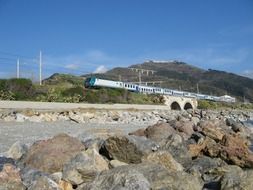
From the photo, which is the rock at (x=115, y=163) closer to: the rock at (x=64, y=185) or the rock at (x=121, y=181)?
the rock at (x=64, y=185)

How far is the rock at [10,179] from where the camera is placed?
597 cm

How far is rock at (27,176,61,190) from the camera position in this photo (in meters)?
6.25

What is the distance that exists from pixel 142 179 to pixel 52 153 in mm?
2497

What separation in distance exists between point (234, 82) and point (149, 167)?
6907 inches

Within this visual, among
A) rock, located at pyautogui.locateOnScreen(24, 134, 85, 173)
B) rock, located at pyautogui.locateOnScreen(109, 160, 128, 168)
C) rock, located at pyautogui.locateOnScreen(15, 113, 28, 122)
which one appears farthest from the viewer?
rock, located at pyautogui.locateOnScreen(15, 113, 28, 122)

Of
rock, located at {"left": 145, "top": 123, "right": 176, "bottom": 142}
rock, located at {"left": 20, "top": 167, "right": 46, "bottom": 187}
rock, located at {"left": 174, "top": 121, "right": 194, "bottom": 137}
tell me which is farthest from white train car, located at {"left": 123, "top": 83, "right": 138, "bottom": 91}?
rock, located at {"left": 20, "top": 167, "right": 46, "bottom": 187}

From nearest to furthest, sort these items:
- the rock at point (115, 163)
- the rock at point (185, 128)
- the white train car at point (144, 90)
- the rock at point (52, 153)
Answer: the rock at point (52, 153)
the rock at point (115, 163)
the rock at point (185, 128)
the white train car at point (144, 90)

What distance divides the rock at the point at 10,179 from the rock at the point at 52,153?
4.42 ft

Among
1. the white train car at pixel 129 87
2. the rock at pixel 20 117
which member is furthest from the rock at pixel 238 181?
the white train car at pixel 129 87

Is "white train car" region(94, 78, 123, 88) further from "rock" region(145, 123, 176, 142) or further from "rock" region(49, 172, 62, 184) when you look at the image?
"rock" region(49, 172, 62, 184)

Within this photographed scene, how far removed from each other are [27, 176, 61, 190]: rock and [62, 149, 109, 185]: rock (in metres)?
0.84

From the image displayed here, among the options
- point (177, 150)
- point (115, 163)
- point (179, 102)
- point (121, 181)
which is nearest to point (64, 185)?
point (121, 181)

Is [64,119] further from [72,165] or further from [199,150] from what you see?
[72,165]

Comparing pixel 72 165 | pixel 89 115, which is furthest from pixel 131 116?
pixel 72 165
